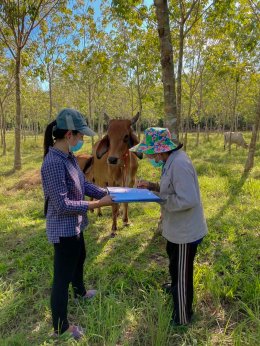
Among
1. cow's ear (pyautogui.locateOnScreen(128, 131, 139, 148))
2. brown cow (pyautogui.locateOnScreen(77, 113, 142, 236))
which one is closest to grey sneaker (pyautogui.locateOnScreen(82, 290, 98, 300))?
brown cow (pyautogui.locateOnScreen(77, 113, 142, 236))

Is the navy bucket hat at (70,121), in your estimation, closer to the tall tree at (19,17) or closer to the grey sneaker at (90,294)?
the grey sneaker at (90,294)

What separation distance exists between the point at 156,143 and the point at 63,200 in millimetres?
1005

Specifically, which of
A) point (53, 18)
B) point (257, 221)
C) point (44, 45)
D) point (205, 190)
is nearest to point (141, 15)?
point (205, 190)

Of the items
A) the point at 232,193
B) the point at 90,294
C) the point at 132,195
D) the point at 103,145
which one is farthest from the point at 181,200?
the point at 232,193

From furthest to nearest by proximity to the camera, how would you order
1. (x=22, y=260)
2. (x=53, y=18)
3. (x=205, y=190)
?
1. (x=53, y=18)
2. (x=205, y=190)
3. (x=22, y=260)

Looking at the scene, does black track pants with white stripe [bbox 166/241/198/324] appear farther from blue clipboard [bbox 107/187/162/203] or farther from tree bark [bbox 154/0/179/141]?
tree bark [bbox 154/0/179/141]

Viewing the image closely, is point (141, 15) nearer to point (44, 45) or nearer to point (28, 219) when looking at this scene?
point (28, 219)

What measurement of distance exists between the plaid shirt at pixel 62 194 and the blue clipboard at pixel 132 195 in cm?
27

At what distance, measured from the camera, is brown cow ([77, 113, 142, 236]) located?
177 inches

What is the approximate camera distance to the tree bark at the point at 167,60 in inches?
179

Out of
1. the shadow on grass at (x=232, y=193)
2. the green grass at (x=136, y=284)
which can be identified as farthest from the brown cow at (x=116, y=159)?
the shadow on grass at (x=232, y=193)

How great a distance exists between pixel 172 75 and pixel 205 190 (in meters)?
4.16

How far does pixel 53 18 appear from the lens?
13320 millimetres

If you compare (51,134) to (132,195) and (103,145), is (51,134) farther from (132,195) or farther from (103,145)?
(103,145)
